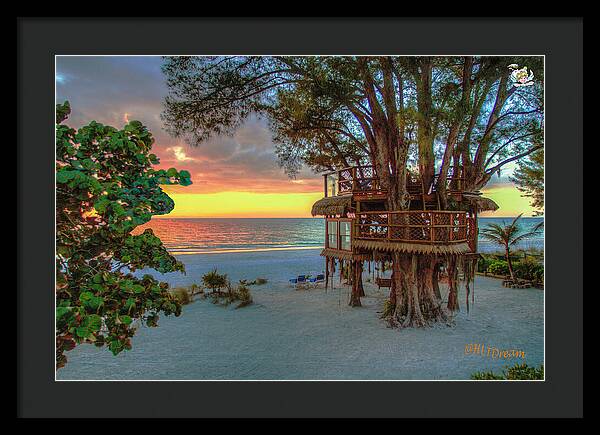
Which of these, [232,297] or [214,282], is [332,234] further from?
[214,282]

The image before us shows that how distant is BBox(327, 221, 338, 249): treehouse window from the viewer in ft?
30.6

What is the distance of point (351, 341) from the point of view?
6.03 meters

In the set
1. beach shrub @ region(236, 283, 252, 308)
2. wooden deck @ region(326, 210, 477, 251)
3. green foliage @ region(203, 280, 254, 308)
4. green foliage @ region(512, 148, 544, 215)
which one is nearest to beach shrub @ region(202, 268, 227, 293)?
green foliage @ region(203, 280, 254, 308)

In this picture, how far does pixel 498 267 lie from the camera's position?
12.7 metres

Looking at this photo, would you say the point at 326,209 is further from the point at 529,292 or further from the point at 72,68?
the point at 529,292

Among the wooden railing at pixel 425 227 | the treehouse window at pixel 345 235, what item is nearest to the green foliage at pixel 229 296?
the treehouse window at pixel 345 235

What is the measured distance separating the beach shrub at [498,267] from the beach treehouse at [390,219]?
214 inches

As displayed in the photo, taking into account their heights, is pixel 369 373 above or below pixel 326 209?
below

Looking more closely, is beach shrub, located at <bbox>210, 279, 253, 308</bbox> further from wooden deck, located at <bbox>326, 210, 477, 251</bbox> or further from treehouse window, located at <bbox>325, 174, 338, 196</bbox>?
treehouse window, located at <bbox>325, 174, 338, 196</bbox>
